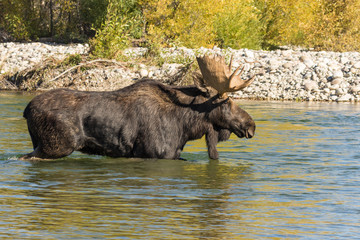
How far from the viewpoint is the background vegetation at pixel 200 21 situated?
1439 inches

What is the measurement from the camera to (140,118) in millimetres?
10438

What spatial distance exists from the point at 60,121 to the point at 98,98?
736 millimetres

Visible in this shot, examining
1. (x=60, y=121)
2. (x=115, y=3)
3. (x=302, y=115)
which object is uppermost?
(x=115, y=3)

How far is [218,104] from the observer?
10.9m

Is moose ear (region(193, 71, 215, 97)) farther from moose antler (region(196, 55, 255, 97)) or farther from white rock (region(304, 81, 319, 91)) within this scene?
white rock (region(304, 81, 319, 91))

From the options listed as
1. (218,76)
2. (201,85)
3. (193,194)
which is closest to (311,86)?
(201,85)

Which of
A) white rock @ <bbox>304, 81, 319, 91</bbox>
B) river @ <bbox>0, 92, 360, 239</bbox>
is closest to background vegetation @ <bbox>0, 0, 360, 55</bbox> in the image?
white rock @ <bbox>304, 81, 319, 91</bbox>

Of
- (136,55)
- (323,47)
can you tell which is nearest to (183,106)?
(136,55)

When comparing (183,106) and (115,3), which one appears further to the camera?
(115,3)

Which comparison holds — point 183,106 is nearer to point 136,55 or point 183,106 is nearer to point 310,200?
point 310,200

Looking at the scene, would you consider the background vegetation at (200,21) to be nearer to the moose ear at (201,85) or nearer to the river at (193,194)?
the river at (193,194)

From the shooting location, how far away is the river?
254 inches

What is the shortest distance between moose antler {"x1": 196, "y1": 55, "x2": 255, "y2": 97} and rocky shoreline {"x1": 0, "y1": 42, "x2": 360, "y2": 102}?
45.6 feet

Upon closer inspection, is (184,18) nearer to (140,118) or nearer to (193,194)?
(140,118)
